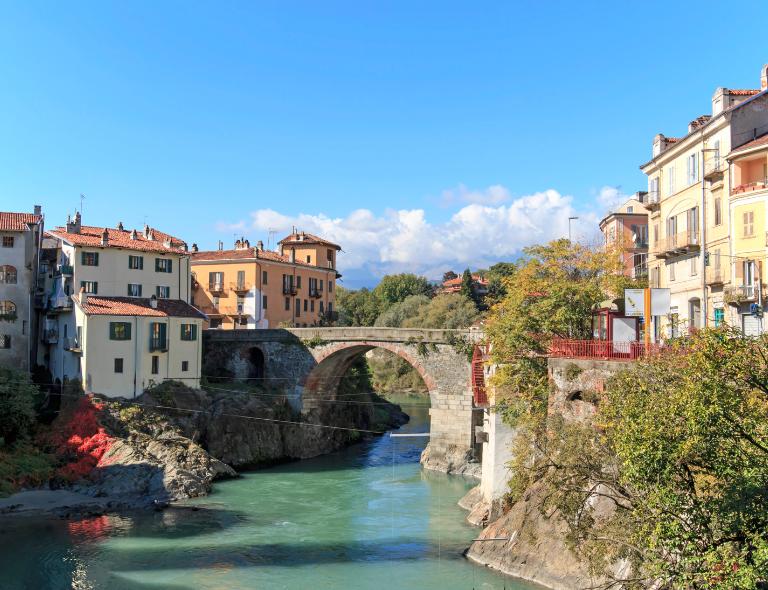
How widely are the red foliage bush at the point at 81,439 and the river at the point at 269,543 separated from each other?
648cm

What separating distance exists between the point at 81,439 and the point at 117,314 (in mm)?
8172

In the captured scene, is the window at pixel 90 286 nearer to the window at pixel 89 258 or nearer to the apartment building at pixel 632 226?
the window at pixel 89 258

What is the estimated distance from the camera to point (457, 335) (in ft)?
171

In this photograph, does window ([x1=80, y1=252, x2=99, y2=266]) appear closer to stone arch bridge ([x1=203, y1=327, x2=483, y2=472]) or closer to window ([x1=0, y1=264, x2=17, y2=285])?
window ([x1=0, y1=264, x2=17, y2=285])

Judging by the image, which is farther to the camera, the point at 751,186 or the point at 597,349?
the point at 751,186

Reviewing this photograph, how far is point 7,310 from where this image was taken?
165ft

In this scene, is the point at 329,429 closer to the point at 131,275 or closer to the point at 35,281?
the point at 131,275

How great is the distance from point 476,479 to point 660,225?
19.0 metres

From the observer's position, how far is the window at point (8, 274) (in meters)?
50.1

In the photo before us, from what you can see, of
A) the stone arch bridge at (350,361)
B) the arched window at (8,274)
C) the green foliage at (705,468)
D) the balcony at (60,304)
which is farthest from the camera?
the stone arch bridge at (350,361)

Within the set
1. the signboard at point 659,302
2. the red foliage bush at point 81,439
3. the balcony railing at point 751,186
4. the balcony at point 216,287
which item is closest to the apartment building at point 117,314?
the red foliage bush at point 81,439

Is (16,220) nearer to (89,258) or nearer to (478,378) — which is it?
(89,258)

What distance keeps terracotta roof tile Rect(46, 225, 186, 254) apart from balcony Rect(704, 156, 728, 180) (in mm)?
35207

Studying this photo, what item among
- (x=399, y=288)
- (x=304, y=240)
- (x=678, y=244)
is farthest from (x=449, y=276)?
(x=678, y=244)
